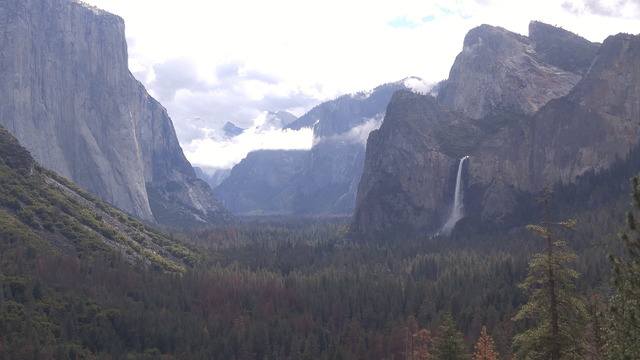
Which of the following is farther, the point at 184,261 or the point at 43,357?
the point at 184,261

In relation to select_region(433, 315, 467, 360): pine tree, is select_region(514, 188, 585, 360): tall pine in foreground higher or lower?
higher

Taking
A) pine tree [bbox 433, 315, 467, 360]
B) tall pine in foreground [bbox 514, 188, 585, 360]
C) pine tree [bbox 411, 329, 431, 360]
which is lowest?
pine tree [bbox 411, 329, 431, 360]

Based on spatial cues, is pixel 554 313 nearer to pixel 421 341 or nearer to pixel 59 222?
Answer: pixel 421 341

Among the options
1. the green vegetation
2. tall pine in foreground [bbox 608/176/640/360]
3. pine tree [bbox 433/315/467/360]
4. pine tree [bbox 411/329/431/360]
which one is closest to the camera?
tall pine in foreground [bbox 608/176/640/360]

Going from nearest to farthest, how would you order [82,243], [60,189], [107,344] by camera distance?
[107,344] → [82,243] → [60,189]

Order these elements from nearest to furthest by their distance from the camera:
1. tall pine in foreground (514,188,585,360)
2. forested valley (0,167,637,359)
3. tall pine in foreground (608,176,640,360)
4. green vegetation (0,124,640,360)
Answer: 1. tall pine in foreground (608,176,640,360)
2. tall pine in foreground (514,188,585,360)
3. forested valley (0,167,637,359)
4. green vegetation (0,124,640,360)

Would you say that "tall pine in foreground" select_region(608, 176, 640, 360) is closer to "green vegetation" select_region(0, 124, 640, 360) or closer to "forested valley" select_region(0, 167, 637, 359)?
"green vegetation" select_region(0, 124, 640, 360)

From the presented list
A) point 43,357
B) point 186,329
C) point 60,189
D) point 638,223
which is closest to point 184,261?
point 60,189

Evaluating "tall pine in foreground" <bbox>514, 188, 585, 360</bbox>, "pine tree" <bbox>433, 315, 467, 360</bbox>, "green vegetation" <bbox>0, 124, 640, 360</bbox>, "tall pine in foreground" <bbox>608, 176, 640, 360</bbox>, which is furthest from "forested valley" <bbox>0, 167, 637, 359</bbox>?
"tall pine in foreground" <bbox>608, 176, 640, 360</bbox>

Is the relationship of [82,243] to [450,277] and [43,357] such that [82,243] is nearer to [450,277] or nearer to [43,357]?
[43,357]

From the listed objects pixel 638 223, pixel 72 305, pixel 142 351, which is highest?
pixel 638 223
